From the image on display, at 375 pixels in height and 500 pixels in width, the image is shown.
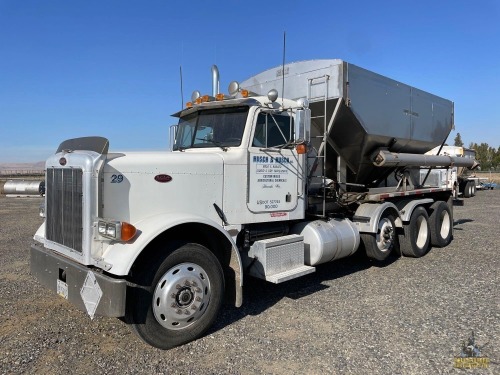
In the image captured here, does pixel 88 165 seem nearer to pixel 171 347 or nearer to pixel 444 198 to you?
pixel 171 347

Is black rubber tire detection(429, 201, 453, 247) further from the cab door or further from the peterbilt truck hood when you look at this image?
the peterbilt truck hood

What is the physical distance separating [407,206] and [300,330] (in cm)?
470

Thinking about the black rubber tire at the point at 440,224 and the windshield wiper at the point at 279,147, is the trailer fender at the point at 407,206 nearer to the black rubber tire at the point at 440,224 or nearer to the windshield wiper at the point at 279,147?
the black rubber tire at the point at 440,224

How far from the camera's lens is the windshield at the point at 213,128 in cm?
516

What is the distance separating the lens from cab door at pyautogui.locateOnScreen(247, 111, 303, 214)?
5.16 m

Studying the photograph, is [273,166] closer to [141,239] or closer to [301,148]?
[301,148]

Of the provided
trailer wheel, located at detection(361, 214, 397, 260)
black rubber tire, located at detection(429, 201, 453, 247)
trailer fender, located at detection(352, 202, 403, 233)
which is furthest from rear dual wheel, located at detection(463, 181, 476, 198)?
trailer fender, located at detection(352, 202, 403, 233)

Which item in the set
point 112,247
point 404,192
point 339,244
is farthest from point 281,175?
point 404,192

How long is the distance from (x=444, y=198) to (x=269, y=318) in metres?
7.17

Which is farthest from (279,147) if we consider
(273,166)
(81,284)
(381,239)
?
(381,239)

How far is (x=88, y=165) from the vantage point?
3881 millimetres

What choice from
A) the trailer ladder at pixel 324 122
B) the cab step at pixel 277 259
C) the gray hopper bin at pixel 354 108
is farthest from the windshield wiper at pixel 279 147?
the gray hopper bin at pixel 354 108

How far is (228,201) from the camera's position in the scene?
494 centimetres

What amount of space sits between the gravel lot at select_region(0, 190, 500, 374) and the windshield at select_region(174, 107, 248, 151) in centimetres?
221
